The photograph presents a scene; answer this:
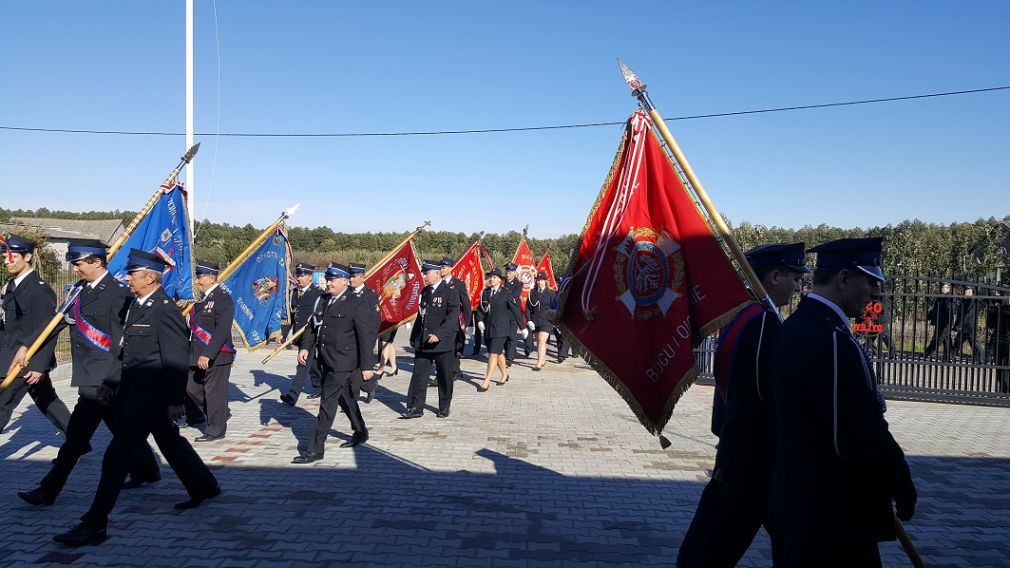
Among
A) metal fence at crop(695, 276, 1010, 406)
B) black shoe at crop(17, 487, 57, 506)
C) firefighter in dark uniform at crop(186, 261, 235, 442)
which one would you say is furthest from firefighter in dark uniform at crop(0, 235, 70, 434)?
metal fence at crop(695, 276, 1010, 406)

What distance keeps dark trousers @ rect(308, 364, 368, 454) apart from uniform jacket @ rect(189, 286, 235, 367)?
1.22 metres

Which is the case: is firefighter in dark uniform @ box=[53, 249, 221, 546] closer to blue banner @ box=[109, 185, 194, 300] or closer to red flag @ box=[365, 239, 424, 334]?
blue banner @ box=[109, 185, 194, 300]

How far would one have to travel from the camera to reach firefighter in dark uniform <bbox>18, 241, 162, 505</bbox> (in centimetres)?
516

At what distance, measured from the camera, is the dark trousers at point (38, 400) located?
5816 millimetres

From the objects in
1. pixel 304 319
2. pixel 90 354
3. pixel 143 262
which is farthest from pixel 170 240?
pixel 304 319

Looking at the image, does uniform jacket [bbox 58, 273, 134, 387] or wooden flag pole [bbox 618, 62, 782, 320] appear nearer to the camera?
wooden flag pole [bbox 618, 62, 782, 320]

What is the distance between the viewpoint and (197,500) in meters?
5.24

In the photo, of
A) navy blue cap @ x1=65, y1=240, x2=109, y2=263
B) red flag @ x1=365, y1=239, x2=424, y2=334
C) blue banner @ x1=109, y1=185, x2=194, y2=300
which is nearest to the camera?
navy blue cap @ x1=65, y1=240, x2=109, y2=263

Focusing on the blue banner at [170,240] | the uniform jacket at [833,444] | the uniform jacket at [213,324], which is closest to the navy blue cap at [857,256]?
the uniform jacket at [833,444]

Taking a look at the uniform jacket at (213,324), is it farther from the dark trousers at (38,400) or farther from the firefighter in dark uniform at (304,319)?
the firefighter in dark uniform at (304,319)

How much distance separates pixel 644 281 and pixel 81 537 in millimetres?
3881

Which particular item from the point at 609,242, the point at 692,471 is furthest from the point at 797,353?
the point at 692,471

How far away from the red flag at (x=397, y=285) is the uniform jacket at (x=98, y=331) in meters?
5.64

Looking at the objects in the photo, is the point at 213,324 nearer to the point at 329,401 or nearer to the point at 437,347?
the point at 329,401
